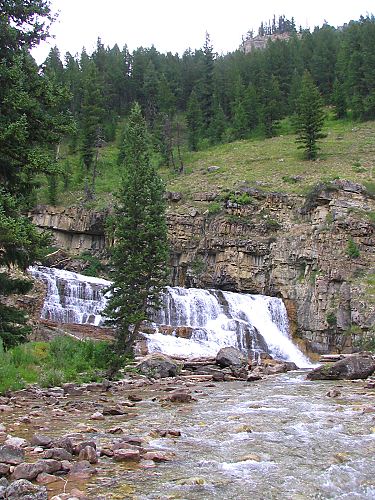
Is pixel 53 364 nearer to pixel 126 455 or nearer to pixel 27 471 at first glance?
pixel 126 455

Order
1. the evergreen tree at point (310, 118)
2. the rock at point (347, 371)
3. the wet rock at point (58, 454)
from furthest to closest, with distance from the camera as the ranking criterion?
the evergreen tree at point (310, 118)
the rock at point (347, 371)
the wet rock at point (58, 454)

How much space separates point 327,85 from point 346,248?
59590mm

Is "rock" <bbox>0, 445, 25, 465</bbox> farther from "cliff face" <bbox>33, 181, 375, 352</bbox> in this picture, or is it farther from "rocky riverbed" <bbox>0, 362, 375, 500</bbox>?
"cliff face" <bbox>33, 181, 375, 352</bbox>

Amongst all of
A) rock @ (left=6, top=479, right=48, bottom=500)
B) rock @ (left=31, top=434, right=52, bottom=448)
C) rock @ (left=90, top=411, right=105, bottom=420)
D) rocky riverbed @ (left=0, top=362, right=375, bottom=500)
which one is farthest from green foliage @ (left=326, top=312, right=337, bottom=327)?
rock @ (left=6, top=479, right=48, bottom=500)

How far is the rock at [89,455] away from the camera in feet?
24.2

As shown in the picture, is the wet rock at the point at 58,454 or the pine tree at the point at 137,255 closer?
the wet rock at the point at 58,454

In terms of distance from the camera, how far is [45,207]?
59.9 m

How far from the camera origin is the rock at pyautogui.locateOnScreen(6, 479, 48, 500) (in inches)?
219

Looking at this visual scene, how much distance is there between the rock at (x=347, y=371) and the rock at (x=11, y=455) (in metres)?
19.3

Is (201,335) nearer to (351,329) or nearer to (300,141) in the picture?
(351,329)

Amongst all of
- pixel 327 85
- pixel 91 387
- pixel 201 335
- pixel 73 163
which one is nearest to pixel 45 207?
pixel 73 163

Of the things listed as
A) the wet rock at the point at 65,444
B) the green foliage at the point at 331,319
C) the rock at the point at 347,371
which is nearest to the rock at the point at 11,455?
the wet rock at the point at 65,444

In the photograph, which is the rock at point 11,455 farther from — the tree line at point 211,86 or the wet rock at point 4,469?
the tree line at point 211,86

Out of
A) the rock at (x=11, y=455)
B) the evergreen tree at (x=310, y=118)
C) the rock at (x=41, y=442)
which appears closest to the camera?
the rock at (x=11, y=455)
